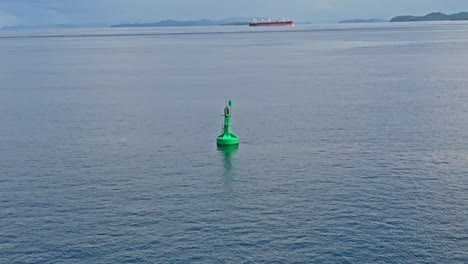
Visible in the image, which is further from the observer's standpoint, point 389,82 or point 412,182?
point 389,82

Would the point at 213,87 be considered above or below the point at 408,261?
above

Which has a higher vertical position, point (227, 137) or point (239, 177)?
point (227, 137)

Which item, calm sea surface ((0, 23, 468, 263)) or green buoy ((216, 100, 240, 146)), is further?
green buoy ((216, 100, 240, 146))

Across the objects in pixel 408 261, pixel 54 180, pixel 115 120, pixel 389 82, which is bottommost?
pixel 408 261

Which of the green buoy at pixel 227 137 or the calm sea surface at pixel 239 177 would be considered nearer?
the calm sea surface at pixel 239 177

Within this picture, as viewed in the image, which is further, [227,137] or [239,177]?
[227,137]

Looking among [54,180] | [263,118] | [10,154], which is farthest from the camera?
[263,118]

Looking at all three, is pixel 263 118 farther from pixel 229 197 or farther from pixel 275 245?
pixel 275 245

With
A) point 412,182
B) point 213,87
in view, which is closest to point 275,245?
point 412,182
